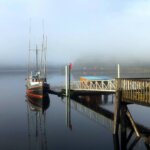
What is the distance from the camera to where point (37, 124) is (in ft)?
123

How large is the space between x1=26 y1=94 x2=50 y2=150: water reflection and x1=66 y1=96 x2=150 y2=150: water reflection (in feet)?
11.3

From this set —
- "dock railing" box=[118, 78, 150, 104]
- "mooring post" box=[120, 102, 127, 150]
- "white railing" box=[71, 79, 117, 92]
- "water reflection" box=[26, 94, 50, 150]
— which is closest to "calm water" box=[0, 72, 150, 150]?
"water reflection" box=[26, 94, 50, 150]

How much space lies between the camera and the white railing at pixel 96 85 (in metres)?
44.2

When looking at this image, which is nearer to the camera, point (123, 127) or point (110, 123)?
point (123, 127)

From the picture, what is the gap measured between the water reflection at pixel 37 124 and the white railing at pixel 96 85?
5.77 metres

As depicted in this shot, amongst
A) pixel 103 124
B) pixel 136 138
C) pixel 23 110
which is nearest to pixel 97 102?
pixel 23 110

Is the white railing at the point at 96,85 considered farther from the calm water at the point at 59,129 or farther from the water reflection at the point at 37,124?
the water reflection at the point at 37,124

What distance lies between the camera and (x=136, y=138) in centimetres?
2619

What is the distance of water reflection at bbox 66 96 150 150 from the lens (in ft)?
82.3

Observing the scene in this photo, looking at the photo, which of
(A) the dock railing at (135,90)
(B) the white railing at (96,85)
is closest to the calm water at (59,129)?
(B) the white railing at (96,85)

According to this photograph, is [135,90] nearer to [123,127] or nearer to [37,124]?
[123,127]

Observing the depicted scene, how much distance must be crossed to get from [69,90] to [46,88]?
13.0 ft

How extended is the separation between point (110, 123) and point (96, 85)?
1422cm

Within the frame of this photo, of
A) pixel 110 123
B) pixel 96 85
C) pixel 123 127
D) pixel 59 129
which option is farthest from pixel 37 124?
pixel 123 127
